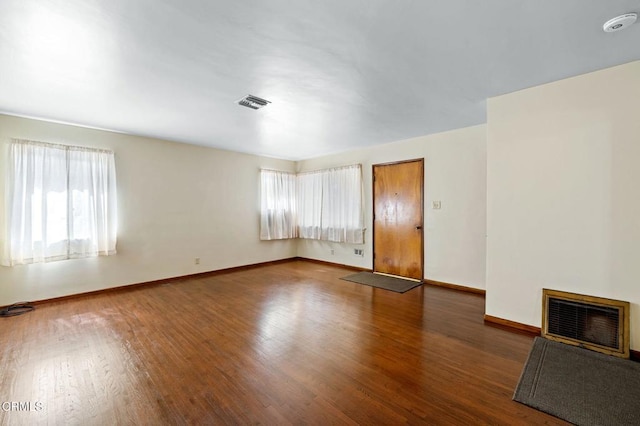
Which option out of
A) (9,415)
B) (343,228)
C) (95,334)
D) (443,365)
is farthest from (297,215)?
(9,415)

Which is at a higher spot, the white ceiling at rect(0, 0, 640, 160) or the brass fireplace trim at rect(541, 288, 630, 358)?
the white ceiling at rect(0, 0, 640, 160)

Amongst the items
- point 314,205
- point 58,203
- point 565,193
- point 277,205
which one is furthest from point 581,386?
point 58,203

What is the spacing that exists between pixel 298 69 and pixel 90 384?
2.88 metres

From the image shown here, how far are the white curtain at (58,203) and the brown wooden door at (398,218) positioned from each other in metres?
4.39

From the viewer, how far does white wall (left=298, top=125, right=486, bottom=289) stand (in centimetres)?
395

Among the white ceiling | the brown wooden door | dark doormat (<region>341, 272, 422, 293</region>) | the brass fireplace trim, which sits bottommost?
dark doormat (<region>341, 272, 422, 293</region>)

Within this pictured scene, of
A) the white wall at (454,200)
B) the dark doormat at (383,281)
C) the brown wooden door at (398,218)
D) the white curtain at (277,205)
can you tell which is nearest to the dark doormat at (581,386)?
the white wall at (454,200)

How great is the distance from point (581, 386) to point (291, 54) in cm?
318

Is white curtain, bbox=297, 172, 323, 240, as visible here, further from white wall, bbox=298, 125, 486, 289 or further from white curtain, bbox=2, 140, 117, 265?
white curtain, bbox=2, 140, 117, 265

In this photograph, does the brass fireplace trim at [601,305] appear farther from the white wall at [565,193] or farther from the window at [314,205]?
the window at [314,205]

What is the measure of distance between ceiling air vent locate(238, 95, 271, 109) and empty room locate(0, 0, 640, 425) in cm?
5

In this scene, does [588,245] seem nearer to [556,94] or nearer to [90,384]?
[556,94]

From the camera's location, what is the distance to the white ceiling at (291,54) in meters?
1.62

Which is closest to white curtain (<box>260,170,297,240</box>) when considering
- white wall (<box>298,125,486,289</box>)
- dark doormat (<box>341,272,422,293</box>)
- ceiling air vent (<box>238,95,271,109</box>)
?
dark doormat (<box>341,272,422,293</box>)
